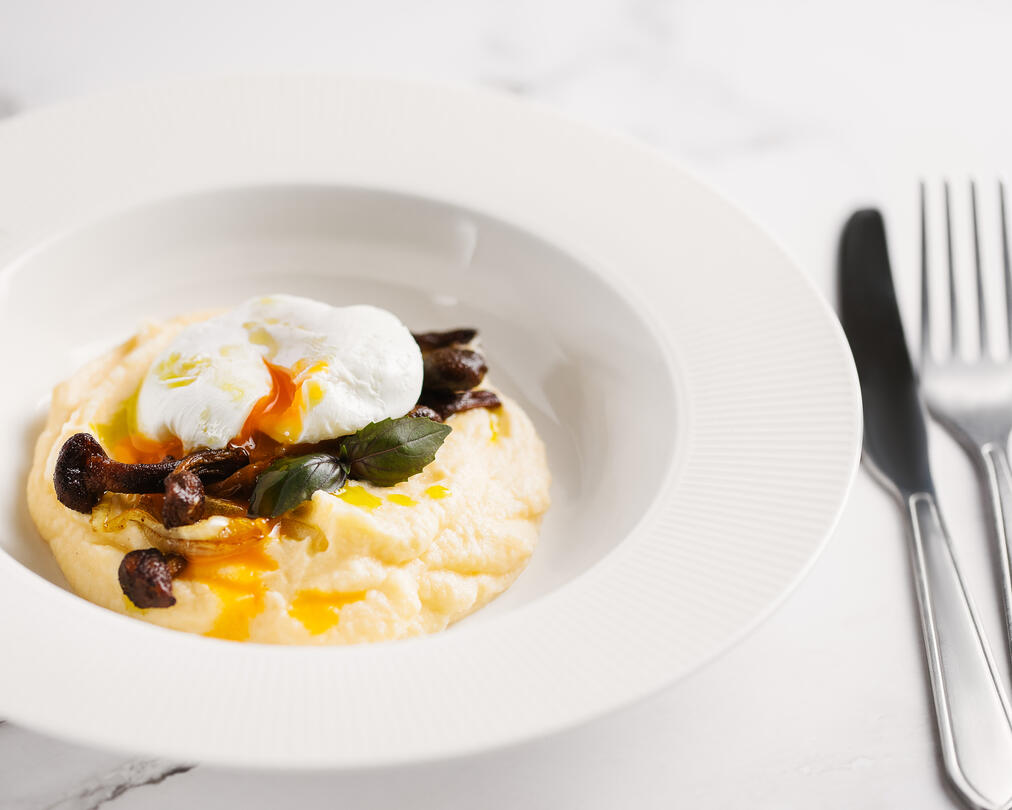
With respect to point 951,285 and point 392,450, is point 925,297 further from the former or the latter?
point 392,450

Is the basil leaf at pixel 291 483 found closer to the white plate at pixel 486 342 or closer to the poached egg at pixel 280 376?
the poached egg at pixel 280 376

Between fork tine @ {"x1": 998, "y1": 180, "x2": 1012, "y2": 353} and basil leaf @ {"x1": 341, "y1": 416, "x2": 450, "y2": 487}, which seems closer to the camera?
basil leaf @ {"x1": 341, "y1": 416, "x2": 450, "y2": 487}

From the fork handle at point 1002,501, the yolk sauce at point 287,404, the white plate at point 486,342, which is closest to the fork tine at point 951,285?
the fork handle at point 1002,501

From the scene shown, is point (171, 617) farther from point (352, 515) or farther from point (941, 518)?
point (941, 518)

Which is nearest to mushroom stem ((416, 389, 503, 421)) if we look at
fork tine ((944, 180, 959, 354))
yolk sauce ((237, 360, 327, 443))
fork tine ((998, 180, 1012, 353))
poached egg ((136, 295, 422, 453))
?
poached egg ((136, 295, 422, 453))

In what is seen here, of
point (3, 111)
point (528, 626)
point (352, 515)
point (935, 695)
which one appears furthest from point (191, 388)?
point (3, 111)

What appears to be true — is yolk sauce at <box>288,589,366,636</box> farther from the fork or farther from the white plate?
the fork
